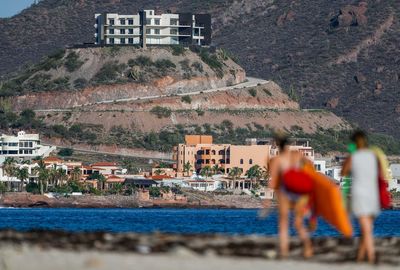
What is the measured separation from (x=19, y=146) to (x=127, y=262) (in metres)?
162

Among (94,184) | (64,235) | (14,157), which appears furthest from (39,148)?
(64,235)

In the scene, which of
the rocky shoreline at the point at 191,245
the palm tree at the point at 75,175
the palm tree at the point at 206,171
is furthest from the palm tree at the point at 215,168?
the rocky shoreline at the point at 191,245

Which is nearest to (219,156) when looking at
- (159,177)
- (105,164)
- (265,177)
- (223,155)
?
(223,155)

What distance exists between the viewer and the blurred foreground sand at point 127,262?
28047 millimetres

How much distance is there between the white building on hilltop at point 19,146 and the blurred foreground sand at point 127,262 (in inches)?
Result: 6257

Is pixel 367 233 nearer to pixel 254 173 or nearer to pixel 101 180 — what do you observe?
pixel 101 180

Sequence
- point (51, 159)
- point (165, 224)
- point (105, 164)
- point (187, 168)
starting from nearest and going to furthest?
point (165, 224)
point (51, 159)
point (187, 168)
point (105, 164)

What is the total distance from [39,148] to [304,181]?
166680mm

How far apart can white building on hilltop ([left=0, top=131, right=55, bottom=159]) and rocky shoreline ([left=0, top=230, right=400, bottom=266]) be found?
154485 mm

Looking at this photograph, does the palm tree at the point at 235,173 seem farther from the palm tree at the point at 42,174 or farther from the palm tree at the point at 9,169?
the palm tree at the point at 9,169

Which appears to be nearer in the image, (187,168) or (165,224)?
(165,224)

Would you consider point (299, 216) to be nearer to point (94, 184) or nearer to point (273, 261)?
point (273, 261)

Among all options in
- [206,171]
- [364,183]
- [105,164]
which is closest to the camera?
[364,183]

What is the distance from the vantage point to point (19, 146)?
18975cm
